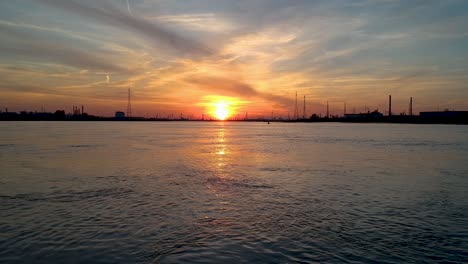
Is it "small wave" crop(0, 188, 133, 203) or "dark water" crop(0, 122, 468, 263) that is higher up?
"small wave" crop(0, 188, 133, 203)

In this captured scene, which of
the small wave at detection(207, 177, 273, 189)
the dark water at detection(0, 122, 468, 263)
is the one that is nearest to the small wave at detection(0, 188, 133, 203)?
the dark water at detection(0, 122, 468, 263)

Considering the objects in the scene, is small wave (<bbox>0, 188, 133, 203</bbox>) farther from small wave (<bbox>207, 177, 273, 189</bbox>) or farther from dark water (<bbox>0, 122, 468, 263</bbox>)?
small wave (<bbox>207, 177, 273, 189</bbox>)

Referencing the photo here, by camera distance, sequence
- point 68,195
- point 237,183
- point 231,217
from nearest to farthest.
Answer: point 231,217, point 68,195, point 237,183

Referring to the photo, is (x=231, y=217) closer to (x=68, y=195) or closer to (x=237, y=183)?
(x=237, y=183)

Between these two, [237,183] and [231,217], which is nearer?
[231,217]

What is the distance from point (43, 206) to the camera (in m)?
14.0

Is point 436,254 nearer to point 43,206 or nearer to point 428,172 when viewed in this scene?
point 43,206

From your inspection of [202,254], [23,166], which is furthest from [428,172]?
[23,166]

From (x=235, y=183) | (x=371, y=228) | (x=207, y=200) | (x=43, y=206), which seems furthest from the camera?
(x=235, y=183)

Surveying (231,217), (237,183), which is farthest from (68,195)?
(237,183)

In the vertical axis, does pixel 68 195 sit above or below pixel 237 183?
above

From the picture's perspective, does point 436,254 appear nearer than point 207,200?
Yes

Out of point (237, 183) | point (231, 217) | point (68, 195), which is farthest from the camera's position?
point (237, 183)

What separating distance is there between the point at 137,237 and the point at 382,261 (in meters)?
7.42
